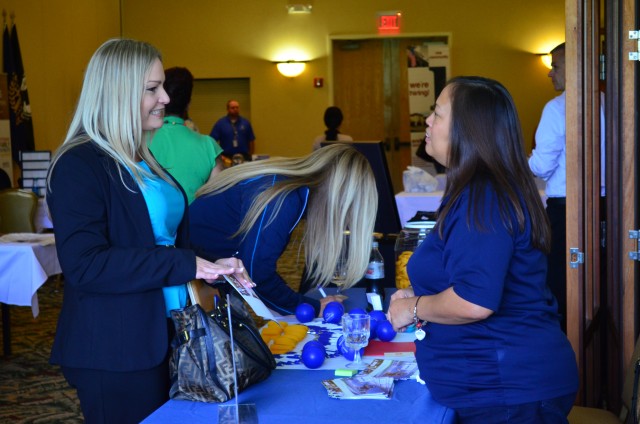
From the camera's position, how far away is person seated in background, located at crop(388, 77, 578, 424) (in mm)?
1804

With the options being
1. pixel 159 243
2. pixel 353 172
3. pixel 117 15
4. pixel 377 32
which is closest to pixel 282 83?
pixel 377 32

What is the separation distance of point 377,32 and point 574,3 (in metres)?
10.7

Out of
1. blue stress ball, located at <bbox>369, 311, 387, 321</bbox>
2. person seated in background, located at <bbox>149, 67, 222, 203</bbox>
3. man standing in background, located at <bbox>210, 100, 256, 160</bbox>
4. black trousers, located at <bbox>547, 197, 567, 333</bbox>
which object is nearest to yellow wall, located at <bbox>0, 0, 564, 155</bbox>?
man standing in background, located at <bbox>210, 100, 256, 160</bbox>

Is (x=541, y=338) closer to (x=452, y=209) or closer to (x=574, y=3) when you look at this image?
(x=452, y=209)

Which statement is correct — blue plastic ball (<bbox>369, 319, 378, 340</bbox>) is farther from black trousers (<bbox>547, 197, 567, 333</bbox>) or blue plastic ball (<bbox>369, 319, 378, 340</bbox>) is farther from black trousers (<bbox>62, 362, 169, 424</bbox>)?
black trousers (<bbox>547, 197, 567, 333</bbox>)

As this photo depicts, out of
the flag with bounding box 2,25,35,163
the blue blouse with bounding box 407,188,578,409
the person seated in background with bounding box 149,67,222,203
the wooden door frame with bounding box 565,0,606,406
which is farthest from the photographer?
the flag with bounding box 2,25,35,163

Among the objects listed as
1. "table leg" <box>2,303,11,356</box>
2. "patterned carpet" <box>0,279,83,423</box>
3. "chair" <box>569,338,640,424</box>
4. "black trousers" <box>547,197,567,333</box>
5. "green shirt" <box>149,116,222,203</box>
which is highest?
"green shirt" <box>149,116,222,203</box>

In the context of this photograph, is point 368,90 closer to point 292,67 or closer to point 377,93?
point 377,93

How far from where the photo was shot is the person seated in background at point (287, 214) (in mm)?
2887

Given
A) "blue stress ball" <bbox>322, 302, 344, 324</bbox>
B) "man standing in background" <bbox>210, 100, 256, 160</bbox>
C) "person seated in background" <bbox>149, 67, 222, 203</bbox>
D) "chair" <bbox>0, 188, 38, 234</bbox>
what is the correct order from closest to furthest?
"blue stress ball" <bbox>322, 302, 344, 324</bbox>, "person seated in background" <bbox>149, 67, 222, 203</bbox>, "chair" <bbox>0, 188, 38, 234</bbox>, "man standing in background" <bbox>210, 100, 256, 160</bbox>

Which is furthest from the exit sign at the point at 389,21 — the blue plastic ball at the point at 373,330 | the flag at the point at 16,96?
the blue plastic ball at the point at 373,330

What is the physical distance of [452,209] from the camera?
6.13ft

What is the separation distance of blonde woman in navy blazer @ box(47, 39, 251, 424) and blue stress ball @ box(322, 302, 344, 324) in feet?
2.58

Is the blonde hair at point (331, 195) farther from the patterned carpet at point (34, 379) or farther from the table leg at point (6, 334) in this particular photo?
the table leg at point (6, 334)
